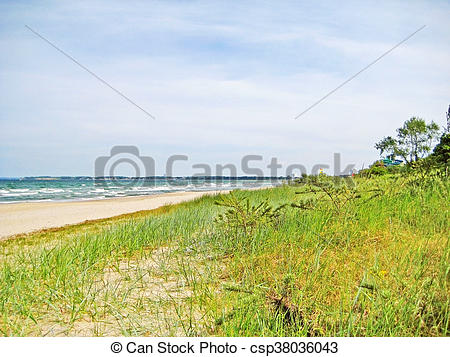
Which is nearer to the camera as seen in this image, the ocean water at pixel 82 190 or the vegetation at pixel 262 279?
the vegetation at pixel 262 279

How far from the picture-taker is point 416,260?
2.96 metres

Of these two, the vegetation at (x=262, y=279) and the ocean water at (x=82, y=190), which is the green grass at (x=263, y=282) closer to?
the vegetation at (x=262, y=279)

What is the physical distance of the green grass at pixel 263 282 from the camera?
7.67 ft

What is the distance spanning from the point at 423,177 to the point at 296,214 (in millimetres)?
2649

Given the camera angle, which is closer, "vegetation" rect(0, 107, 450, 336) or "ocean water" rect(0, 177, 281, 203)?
"vegetation" rect(0, 107, 450, 336)

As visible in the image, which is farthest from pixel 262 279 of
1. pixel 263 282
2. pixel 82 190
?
pixel 82 190

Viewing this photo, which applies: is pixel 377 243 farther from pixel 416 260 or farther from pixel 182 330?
pixel 182 330

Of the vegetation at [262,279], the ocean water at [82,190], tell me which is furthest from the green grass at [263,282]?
the ocean water at [82,190]

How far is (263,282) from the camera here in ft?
9.77

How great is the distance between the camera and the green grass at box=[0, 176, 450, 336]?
2338 millimetres

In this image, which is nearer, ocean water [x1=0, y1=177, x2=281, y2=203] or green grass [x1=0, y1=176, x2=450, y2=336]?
green grass [x1=0, y1=176, x2=450, y2=336]

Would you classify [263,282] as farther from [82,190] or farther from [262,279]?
[82,190]

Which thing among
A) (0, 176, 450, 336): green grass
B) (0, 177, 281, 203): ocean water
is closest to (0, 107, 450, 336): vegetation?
(0, 176, 450, 336): green grass

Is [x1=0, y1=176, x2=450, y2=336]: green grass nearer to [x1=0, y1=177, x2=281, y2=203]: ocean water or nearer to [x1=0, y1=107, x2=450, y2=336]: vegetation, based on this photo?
[x1=0, y1=107, x2=450, y2=336]: vegetation
